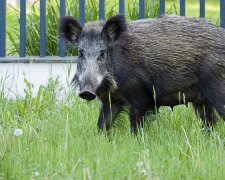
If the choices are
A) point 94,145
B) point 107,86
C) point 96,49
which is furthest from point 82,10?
point 94,145

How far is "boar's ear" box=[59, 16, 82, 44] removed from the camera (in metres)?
7.21

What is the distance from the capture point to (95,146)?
6191 millimetres

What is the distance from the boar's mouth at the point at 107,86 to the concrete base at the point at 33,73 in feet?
7.35

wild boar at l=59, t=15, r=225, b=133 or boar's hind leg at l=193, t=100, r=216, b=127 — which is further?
boar's hind leg at l=193, t=100, r=216, b=127

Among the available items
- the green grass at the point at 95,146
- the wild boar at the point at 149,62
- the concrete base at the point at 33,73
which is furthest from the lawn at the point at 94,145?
the concrete base at the point at 33,73

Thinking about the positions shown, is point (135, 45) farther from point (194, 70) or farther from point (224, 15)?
point (224, 15)

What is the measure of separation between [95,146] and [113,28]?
4.22 feet

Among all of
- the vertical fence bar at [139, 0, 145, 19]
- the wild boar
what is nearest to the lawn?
the wild boar

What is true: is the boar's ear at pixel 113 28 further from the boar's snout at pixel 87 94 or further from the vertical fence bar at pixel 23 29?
the vertical fence bar at pixel 23 29

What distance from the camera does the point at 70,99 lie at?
332 inches

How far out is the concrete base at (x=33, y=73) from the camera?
368 inches

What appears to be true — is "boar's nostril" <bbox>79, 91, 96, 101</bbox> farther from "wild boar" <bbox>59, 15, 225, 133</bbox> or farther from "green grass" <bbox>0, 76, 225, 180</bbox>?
"wild boar" <bbox>59, 15, 225, 133</bbox>

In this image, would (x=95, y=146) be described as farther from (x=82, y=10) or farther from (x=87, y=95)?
(x=82, y=10)

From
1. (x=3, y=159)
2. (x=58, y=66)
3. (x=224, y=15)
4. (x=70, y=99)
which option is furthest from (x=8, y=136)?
(x=224, y=15)
